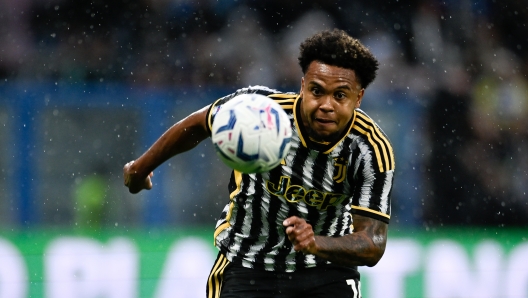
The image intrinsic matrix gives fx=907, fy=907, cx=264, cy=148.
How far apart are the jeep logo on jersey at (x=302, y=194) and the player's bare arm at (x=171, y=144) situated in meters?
0.44

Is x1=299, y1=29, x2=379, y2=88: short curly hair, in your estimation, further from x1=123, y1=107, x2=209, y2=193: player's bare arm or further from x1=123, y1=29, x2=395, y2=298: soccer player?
x1=123, y1=107, x2=209, y2=193: player's bare arm

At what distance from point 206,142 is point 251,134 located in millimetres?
5315

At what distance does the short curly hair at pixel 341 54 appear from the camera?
13.9 feet

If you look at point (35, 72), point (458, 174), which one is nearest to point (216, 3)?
point (35, 72)

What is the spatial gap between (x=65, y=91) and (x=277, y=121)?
5167mm

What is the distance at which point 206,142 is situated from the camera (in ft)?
29.6

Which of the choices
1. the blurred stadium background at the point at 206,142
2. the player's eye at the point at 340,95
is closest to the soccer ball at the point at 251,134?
the player's eye at the point at 340,95

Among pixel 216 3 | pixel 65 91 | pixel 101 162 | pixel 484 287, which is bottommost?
pixel 484 287

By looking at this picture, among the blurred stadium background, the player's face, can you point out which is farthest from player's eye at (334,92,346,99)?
the blurred stadium background

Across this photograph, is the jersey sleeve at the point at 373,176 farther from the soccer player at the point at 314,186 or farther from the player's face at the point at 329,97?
the player's face at the point at 329,97

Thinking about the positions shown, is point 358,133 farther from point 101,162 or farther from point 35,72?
point 35,72

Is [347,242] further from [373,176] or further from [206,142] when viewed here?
[206,142]

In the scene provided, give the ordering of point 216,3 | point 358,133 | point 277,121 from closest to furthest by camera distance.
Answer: point 277,121
point 358,133
point 216,3

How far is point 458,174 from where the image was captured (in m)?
9.60
